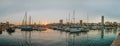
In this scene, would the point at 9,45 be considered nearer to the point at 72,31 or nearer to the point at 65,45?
the point at 65,45

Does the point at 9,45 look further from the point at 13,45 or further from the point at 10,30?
the point at 10,30

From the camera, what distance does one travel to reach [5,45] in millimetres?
40688

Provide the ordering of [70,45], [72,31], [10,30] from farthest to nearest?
[10,30], [72,31], [70,45]

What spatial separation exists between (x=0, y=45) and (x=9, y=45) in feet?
6.97

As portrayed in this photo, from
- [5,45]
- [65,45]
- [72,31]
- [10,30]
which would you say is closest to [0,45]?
[5,45]

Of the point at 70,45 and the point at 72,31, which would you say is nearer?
the point at 70,45

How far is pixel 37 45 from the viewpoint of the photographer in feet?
133

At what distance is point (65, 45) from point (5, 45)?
13.3 metres

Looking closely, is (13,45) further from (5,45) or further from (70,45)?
(70,45)

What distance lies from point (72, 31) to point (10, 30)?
108ft

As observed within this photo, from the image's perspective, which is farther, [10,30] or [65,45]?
[10,30]

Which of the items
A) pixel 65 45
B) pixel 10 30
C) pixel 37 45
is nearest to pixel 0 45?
pixel 37 45

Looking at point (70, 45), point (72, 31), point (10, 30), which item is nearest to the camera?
point (70, 45)

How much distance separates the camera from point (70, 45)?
39812 mm
